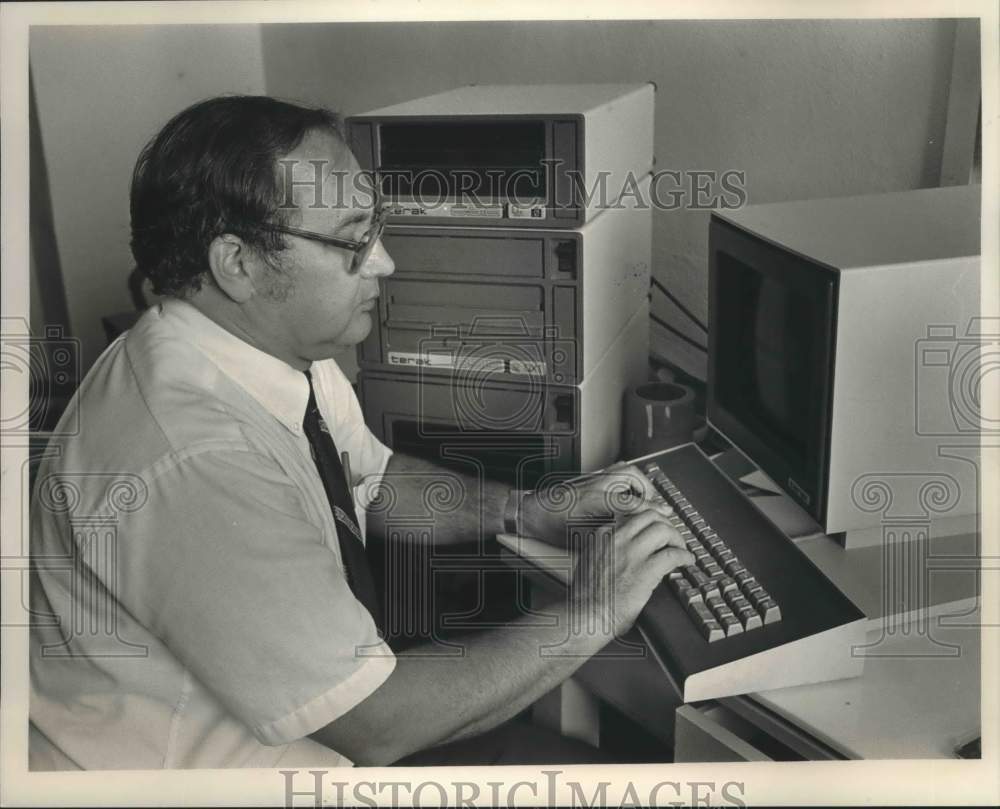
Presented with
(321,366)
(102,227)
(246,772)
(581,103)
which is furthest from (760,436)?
(102,227)

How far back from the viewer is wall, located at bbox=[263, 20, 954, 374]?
1228 mm

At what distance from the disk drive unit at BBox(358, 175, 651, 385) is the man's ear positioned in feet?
0.84

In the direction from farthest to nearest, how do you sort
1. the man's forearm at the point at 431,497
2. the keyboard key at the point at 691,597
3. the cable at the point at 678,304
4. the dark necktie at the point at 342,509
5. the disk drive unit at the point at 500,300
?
the cable at the point at 678,304 < the man's forearm at the point at 431,497 < the disk drive unit at the point at 500,300 < the dark necktie at the point at 342,509 < the keyboard key at the point at 691,597

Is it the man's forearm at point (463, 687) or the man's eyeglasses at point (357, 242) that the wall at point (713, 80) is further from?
the man's forearm at point (463, 687)

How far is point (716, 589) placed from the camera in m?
0.94

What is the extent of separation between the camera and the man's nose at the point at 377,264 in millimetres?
1025

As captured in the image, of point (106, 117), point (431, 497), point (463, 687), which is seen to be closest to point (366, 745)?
point (463, 687)

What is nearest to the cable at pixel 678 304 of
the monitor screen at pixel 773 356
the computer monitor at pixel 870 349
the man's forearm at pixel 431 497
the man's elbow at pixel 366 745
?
the monitor screen at pixel 773 356

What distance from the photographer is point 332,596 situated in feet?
2.77

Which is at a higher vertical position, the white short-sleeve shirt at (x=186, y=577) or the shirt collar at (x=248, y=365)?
the shirt collar at (x=248, y=365)

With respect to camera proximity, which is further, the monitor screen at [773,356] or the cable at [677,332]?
the cable at [677,332]

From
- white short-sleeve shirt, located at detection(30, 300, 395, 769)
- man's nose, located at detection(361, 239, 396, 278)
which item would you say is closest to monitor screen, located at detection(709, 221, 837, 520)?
man's nose, located at detection(361, 239, 396, 278)

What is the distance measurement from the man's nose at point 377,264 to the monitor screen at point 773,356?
0.41 meters

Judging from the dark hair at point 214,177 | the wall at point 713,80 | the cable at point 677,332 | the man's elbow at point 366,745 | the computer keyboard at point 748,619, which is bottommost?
the man's elbow at point 366,745
